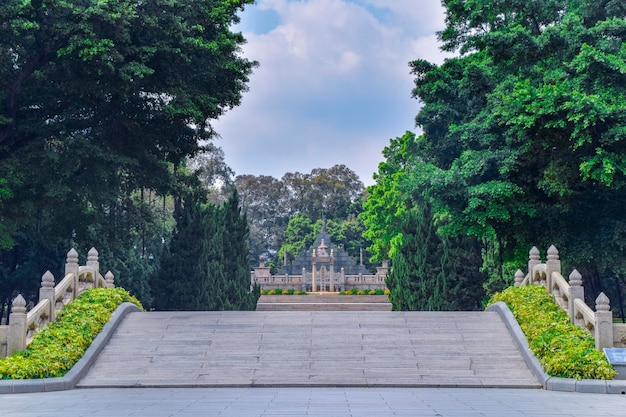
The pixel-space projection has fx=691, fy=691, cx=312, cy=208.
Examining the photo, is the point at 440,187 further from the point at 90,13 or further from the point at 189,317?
the point at 90,13

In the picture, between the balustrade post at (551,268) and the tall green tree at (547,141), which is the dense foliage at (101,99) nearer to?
the tall green tree at (547,141)

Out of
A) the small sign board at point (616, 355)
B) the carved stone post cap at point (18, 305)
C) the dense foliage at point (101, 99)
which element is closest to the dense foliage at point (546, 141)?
the small sign board at point (616, 355)

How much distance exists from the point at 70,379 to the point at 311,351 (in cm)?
430

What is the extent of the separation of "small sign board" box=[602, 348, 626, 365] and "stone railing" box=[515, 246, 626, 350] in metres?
0.35

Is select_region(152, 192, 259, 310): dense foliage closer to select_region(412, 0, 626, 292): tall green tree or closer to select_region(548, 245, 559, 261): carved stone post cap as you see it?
select_region(412, 0, 626, 292): tall green tree

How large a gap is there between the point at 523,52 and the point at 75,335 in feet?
43.5

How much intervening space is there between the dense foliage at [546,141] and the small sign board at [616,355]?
5.43 meters

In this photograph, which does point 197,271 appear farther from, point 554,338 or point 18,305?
point 554,338

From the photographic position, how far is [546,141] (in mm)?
17344

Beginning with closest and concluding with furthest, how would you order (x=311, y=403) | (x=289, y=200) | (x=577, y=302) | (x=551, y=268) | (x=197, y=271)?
(x=311, y=403) → (x=577, y=302) → (x=551, y=268) → (x=197, y=271) → (x=289, y=200)

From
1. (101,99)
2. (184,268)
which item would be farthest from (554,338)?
(184,268)

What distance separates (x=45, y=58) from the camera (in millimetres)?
19281

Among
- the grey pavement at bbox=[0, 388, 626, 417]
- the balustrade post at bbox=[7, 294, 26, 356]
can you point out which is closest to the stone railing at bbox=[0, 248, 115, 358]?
the balustrade post at bbox=[7, 294, 26, 356]

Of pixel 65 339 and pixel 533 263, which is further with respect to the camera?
pixel 533 263
